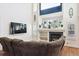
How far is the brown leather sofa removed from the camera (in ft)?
8.29

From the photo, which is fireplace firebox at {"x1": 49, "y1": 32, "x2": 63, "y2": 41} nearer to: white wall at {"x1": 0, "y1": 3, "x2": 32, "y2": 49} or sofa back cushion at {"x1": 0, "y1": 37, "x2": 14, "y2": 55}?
white wall at {"x1": 0, "y1": 3, "x2": 32, "y2": 49}

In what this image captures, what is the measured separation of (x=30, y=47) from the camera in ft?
8.29

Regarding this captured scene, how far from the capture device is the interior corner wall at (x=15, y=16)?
9.00ft

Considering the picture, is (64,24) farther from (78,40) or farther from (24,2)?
(24,2)

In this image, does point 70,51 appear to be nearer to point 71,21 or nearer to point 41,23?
point 71,21

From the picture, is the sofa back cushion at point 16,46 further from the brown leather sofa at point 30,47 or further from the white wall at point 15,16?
the white wall at point 15,16

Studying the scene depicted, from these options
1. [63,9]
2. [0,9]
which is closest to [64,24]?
[63,9]

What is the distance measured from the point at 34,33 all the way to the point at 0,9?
698 millimetres

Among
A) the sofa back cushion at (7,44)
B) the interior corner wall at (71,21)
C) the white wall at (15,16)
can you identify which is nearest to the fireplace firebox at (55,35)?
the interior corner wall at (71,21)

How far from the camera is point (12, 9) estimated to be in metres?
Result: 2.76

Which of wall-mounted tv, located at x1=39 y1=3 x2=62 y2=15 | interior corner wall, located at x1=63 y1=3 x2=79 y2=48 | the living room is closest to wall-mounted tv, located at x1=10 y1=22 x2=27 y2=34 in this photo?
the living room

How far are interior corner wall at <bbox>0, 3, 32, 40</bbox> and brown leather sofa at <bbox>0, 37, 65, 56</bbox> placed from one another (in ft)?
Result: 0.50

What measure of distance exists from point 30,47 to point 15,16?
614 mm

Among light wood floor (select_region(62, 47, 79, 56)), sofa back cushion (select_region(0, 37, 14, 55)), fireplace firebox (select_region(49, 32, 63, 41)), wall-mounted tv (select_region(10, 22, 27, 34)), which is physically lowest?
light wood floor (select_region(62, 47, 79, 56))
